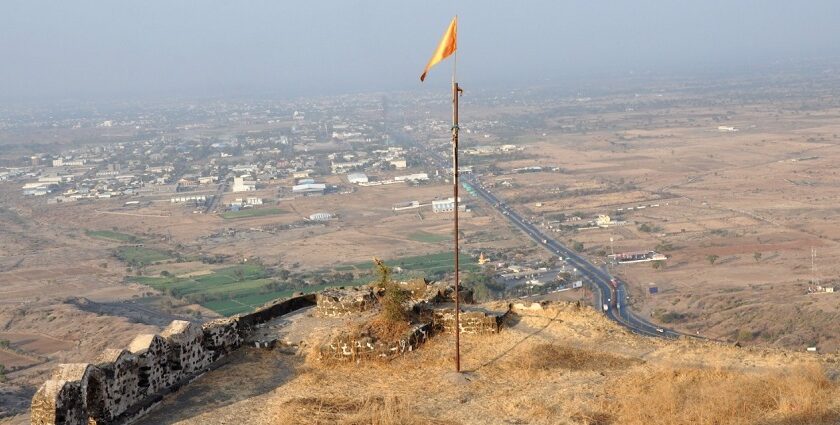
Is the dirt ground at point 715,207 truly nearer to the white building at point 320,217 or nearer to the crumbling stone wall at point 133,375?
the white building at point 320,217

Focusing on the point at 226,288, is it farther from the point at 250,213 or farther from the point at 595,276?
the point at 250,213

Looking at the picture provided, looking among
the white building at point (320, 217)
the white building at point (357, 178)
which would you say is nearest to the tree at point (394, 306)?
the white building at point (320, 217)

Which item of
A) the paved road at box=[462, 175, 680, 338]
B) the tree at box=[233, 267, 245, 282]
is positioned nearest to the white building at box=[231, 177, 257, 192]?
the paved road at box=[462, 175, 680, 338]

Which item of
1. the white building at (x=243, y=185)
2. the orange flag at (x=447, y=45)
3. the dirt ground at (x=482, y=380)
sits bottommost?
the white building at (x=243, y=185)

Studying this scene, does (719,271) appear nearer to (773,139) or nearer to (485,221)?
(485,221)

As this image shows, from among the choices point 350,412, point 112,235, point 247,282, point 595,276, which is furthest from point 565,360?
point 112,235

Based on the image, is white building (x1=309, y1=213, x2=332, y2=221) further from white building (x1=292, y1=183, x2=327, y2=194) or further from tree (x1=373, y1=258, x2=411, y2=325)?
tree (x1=373, y1=258, x2=411, y2=325)
